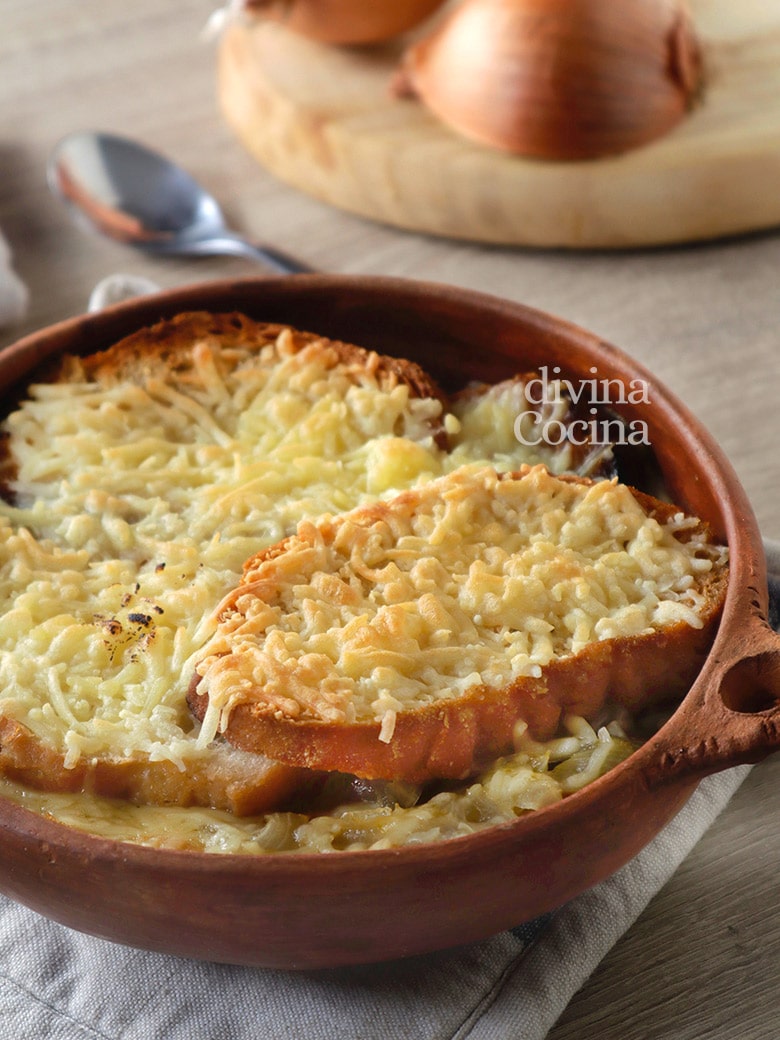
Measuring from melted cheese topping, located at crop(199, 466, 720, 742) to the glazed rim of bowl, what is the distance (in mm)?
67

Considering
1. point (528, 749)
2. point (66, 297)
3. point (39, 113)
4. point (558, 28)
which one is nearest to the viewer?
point (528, 749)

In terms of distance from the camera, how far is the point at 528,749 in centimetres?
136

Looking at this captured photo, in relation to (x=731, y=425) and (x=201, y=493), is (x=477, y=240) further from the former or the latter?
(x=201, y=493)

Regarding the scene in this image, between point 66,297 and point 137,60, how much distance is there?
1.21 meters

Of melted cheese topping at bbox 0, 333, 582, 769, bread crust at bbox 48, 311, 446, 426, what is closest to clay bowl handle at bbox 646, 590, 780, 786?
melted cheese topping at bbox 0, 333, 582, 769

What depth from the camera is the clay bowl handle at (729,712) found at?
4.02 feet

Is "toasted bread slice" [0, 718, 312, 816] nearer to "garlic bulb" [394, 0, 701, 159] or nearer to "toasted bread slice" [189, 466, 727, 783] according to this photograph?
"toasted bread slice" [189, 466, 727, 783]

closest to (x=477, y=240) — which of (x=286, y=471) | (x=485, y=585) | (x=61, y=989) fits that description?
(x=286, y=471)

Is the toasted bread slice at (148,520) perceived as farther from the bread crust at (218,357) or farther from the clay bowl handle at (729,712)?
the clay bowl handle at (729,712)

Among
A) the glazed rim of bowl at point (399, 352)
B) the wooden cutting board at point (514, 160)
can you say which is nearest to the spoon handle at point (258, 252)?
the wooden cutting board at point (514, 160)

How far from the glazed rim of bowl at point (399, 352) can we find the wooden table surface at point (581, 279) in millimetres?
336

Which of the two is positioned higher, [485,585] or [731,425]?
[485,585]

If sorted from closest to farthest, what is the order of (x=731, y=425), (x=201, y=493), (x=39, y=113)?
(x=201, y=493) < (x=731, y=425) < (x=39, y=113)

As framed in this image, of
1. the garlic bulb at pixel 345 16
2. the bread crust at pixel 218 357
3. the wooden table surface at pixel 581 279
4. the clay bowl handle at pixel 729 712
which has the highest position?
the garlic bulb at pixel 345 16
